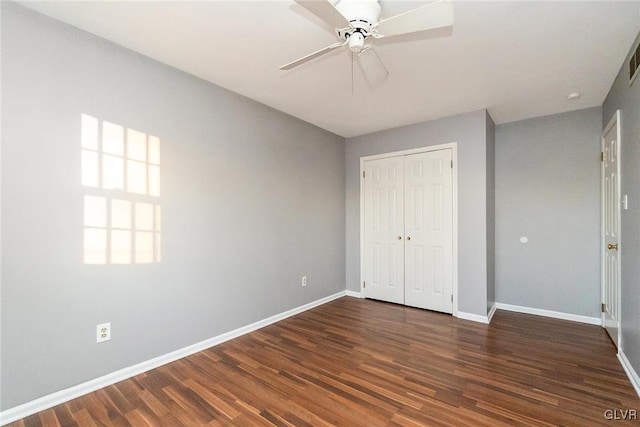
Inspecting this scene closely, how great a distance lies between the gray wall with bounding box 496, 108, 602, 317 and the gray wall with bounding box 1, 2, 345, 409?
8.81 ft

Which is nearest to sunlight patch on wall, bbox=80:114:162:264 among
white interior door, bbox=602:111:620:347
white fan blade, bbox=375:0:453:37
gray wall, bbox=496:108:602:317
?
white fan blade, bbox=375:0:453:37

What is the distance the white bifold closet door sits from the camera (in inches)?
142

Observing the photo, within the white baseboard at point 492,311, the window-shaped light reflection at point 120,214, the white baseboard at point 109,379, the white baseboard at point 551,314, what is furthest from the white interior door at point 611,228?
the window-shaped light reflection at point 120,214

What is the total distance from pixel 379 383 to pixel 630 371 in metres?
1.85

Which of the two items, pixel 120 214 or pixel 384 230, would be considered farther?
pixel 384 230

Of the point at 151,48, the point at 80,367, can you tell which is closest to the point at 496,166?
the point at 151,48

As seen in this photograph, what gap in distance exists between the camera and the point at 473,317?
336 cm

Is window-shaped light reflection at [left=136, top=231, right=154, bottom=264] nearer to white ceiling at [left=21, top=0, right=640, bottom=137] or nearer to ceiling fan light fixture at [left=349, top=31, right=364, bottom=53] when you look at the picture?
white ceiling at [left=21, top=0, right=640, bottom=137]

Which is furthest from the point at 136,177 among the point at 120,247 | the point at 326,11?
the point at 326,11

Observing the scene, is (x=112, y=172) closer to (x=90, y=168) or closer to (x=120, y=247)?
(x=90, y=168)

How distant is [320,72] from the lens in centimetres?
250

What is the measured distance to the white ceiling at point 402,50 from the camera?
5.80 ft

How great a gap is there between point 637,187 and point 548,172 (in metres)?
1.65

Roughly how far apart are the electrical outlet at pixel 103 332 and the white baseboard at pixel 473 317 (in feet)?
11.4
